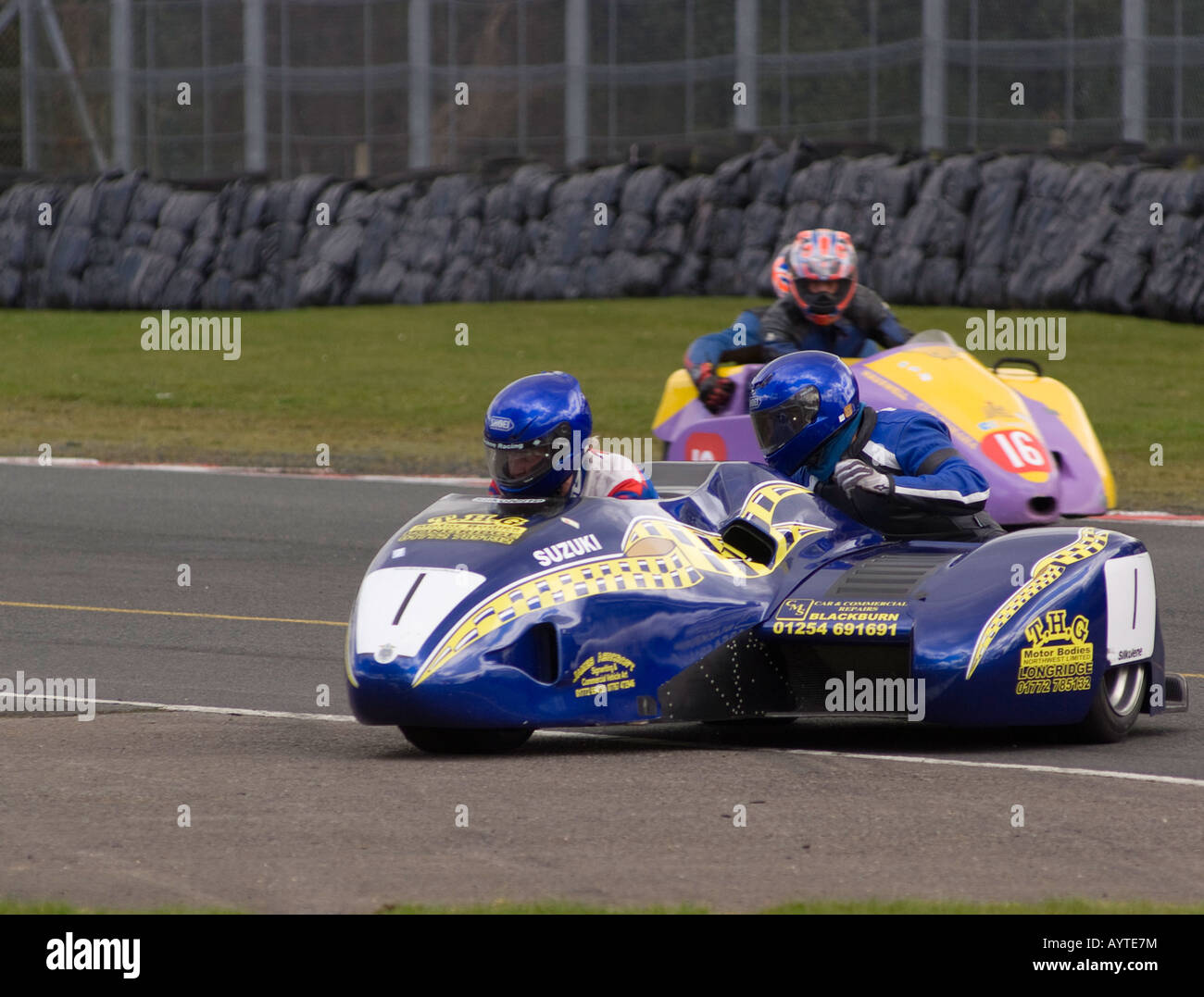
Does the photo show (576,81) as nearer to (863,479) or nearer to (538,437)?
(863,479)

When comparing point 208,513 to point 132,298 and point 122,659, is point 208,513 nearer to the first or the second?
point 122,659

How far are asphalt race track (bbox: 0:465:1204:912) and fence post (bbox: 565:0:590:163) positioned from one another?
20.8m

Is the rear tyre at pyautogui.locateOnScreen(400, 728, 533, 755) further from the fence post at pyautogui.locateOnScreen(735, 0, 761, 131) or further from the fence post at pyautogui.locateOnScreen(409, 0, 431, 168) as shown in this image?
the fence post at pyautogui.locateOnScreen(409, 0, 431, 168)

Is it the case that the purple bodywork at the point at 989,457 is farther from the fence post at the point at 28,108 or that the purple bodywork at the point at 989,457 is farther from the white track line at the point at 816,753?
the fence post at the point at 28,108

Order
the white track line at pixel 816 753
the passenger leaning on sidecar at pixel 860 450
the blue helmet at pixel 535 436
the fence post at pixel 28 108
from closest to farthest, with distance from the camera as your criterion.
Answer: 1. the white track line at pixel 816 753
2. the blue helmet at pixel 535 436
3. the passenger leaning on sidecar at pixel 860 450
4. the fence post at pixel 28 108

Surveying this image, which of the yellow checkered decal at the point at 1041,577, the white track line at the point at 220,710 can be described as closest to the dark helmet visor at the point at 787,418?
the yellow checkered decal at the point at 1041,577

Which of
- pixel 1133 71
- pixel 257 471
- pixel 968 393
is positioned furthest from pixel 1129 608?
pixel 1133 71

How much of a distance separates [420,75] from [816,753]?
81.2ft

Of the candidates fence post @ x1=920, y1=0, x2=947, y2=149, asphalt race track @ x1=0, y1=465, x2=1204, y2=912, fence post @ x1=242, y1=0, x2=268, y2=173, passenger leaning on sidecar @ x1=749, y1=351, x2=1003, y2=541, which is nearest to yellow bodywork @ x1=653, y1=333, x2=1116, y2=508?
asphalt race track @ x1=0, y1=465, x2=1204, y2=912

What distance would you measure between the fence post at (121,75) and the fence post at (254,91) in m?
1.66

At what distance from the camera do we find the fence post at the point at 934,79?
2505cm
